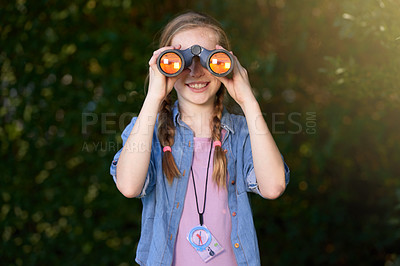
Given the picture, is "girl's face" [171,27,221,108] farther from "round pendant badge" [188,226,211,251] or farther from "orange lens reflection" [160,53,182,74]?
"round pendant badge" [188,226,211,251]

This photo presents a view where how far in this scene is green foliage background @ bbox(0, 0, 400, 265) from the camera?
123 inches

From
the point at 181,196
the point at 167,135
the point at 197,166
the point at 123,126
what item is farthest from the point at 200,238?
the point at 123,126

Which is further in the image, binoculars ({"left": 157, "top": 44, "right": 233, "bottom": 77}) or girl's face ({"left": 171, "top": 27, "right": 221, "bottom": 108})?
girl's face ({"left": 171, "top": 27, "right": 221, "bottom": 108})

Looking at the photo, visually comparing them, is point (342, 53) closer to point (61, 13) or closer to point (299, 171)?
point (299, 171)

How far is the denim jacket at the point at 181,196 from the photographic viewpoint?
1.82 m

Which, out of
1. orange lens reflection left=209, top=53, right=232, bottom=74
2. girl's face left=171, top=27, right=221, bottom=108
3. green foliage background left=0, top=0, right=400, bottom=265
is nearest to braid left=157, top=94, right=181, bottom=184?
girl's face left=171, top=27, right=221, bottom=108

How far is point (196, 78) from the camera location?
1.95 metres

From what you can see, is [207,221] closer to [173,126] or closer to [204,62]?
[173,126]

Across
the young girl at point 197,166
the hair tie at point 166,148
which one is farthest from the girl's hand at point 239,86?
the hair tie at point 166,148

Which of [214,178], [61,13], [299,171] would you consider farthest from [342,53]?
[61,13]

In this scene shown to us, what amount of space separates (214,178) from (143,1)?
6.08 feet

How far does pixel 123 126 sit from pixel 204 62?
1535mm

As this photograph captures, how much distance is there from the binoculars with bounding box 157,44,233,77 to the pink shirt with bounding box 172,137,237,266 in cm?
37

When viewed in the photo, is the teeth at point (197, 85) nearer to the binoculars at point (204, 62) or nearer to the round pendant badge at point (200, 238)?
the binoculars at point (204, 62)
